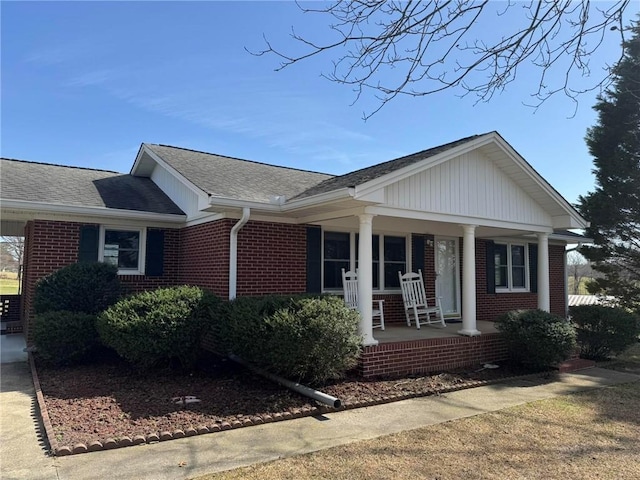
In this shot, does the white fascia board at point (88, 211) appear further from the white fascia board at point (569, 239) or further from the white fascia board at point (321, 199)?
the white fascia board at point (569, 239)

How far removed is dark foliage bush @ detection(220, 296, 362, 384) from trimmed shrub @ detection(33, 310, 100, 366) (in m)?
2.52

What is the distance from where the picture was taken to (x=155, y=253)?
9.61 metres

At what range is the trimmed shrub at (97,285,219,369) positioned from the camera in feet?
21.7

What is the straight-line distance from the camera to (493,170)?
9.18 metres

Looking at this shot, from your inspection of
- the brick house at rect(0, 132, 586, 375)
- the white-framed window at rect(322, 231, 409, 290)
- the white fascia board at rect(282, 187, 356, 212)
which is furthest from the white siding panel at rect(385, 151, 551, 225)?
the white-framed window at rect(322, 231, 409, 290)

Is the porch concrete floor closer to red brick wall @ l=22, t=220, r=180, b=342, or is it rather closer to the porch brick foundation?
the porch brick foundation

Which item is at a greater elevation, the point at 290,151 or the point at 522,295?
the point at 290,151

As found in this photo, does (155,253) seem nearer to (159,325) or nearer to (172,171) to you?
(172,171)

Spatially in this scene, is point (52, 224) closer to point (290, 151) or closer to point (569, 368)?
point (290, 151)

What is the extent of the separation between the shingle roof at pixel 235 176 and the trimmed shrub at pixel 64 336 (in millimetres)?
2980

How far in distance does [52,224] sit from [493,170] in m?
8.67

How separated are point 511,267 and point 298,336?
9.40 metres

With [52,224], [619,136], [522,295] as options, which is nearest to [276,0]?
[52,224]

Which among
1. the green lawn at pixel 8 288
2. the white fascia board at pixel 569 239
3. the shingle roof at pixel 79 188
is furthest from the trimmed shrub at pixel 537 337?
the green lawn at pixel 8 288
